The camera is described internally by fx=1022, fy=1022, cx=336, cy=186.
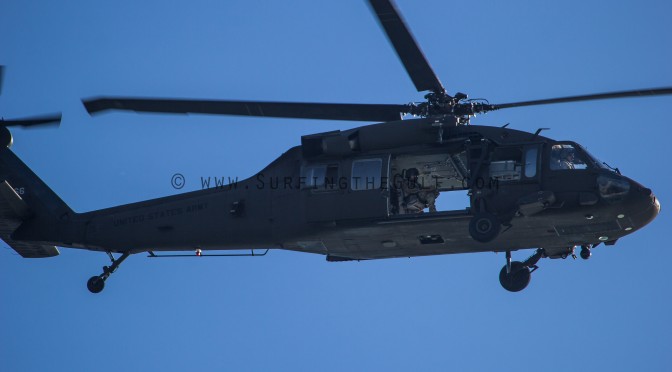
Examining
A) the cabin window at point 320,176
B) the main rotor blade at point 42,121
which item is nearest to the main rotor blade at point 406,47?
the cabin window at point 320,176

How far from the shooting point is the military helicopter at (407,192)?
58.9ft

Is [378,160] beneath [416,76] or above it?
beneath

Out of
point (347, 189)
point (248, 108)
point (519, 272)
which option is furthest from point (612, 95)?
point (248, 108)

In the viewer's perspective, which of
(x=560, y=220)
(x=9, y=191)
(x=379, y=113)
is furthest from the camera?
(x=9, y=191)

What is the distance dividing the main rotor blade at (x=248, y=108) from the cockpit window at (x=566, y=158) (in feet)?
10.0

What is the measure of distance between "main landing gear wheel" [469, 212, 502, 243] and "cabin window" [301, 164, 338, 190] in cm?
279

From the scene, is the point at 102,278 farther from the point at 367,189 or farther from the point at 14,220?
the point at 367,189

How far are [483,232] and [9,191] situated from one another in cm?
1030

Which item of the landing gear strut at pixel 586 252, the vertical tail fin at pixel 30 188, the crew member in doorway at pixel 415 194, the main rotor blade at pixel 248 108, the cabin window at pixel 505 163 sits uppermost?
the main rotor blade at pixel 248 108

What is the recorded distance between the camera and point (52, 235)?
2228 cm

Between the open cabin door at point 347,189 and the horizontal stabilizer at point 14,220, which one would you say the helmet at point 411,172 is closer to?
the open cabin door at point 347,189

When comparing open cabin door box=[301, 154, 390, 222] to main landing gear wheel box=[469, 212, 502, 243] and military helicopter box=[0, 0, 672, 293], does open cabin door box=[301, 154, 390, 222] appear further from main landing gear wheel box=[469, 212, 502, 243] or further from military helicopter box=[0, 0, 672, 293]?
main landing gear wheel box=[469, 212, 502, 243]

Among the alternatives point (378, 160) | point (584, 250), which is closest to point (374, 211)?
point (378, 160)

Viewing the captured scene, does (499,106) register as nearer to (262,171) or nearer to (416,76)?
(416,76)
